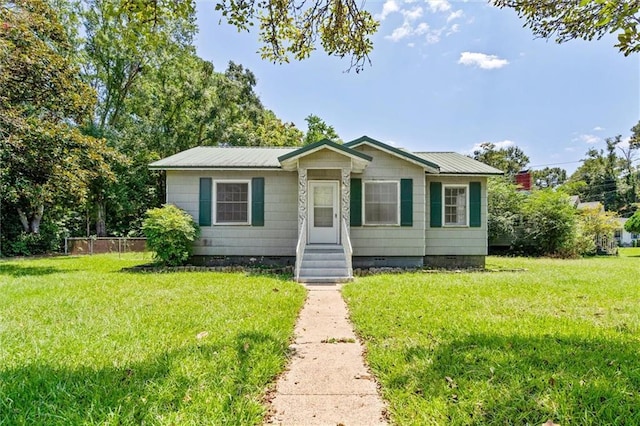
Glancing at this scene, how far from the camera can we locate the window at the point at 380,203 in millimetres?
10961

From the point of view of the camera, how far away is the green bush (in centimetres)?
982

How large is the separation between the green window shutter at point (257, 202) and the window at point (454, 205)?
6123 mm

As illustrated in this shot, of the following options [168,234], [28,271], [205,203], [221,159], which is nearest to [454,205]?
[221,159]

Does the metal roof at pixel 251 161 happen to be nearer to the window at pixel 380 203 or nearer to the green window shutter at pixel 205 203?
the green window shutter at pixel 205 203

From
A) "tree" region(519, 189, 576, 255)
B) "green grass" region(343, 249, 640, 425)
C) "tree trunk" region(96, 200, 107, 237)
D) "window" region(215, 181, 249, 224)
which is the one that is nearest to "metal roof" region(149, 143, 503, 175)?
"window" region(215, 181, 249, 224)

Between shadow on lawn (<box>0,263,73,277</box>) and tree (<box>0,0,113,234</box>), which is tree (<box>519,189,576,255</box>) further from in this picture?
shadow on lawn (<box>0,263,73,277</box>)

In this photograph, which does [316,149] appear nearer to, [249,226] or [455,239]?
[249,226]

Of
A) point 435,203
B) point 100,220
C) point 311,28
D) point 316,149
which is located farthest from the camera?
point 100,220

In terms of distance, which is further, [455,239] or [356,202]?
[455,239]

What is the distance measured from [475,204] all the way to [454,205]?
66cm

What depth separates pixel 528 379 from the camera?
2994 mm

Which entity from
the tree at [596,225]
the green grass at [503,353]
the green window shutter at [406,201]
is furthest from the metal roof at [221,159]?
the tree at [596,225]

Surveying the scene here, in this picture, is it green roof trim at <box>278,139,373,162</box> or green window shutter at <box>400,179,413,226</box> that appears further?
green window shutter at <box>400,179,413,226</box>

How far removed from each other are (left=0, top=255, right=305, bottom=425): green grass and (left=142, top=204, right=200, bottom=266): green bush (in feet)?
9.76
